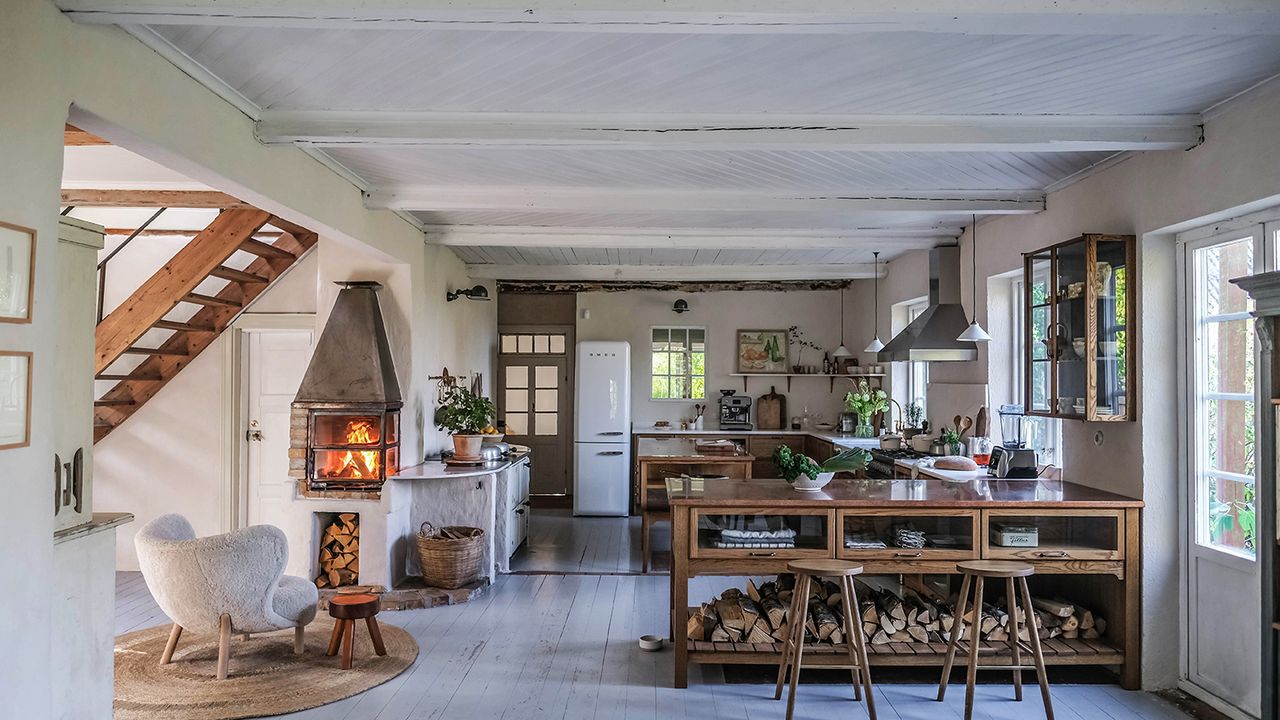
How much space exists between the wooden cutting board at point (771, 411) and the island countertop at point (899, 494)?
5.03 m

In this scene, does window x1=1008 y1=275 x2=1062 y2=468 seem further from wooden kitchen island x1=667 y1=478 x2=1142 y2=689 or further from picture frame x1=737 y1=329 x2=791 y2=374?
picture frame x1=737 y1=329 x2=791 y2=374

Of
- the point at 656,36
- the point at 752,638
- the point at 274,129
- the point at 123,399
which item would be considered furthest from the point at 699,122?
the point at 123,399

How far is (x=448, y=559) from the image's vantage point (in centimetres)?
640

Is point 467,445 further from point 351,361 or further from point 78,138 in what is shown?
point 78,138

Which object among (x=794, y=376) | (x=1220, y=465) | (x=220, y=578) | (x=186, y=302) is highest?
(x=186, y=302)

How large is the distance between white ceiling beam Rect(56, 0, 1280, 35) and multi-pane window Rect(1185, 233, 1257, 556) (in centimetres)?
186

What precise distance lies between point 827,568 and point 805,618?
29 cm

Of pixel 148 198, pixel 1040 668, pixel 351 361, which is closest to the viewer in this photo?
pixel 1040 668

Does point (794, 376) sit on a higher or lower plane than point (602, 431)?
higher

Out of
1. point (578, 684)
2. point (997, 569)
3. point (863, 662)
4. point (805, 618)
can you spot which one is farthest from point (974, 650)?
point (578, 684)

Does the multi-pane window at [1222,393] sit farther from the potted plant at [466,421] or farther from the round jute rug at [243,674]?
the potted plant at [466,421]

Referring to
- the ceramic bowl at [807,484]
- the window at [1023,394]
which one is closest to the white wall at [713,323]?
the window at [1023,394]

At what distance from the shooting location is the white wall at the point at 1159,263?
3.77 meters

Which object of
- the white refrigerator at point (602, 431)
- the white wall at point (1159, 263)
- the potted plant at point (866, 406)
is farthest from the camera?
the white refrigerator at point (602, 431)
